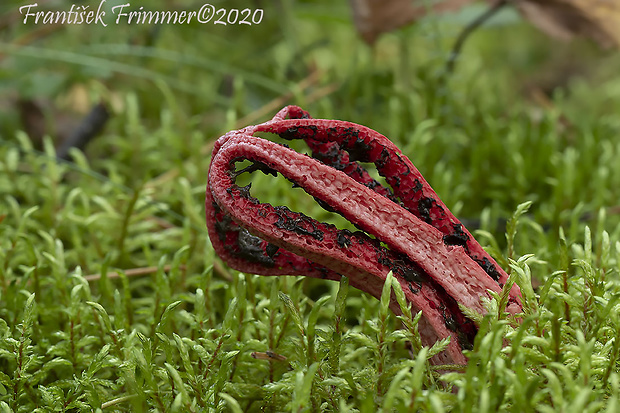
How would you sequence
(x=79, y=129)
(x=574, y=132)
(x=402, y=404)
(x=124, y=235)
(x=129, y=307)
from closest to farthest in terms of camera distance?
(x=402, y=404) → (x=129, y=307) → (x=124, y=235) → (x=79, y=129) → (x=574, y=132)

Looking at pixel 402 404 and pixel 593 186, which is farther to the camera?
pixel 593 186

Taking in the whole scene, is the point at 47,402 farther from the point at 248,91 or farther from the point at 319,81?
the point at 319,81

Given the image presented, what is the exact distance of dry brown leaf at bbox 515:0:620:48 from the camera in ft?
8.22

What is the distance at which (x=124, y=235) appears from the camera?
2.01 metres

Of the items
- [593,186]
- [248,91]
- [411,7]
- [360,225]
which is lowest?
[360,225]

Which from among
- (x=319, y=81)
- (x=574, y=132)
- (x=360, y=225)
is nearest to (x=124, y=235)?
(x=360, y=225)

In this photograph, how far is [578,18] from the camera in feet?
8.47

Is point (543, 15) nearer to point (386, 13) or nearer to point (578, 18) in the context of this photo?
point (578, 18)

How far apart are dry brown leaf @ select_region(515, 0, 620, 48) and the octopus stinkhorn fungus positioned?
1792mm

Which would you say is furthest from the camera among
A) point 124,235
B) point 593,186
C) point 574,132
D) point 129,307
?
point 574,132

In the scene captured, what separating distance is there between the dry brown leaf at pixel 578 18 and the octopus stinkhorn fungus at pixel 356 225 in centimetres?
179

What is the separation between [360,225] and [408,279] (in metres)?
0.17

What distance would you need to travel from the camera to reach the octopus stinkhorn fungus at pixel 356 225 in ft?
3.63

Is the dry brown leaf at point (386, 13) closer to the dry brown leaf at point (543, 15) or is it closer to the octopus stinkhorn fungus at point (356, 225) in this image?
the dry brown leaf at point (543, 15)
